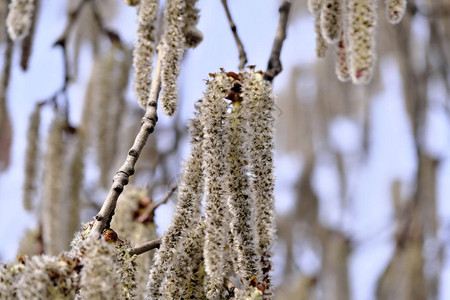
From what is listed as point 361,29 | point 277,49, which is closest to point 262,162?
point 361,29

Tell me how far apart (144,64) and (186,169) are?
260mm

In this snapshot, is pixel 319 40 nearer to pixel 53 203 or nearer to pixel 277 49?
pixel 277 49

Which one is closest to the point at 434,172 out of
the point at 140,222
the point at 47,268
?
the point at 140,222

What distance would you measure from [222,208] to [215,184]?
0.11 ft

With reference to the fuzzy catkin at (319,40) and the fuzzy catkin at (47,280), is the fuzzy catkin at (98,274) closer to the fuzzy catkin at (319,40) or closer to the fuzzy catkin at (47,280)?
the fuzzy catkin at (47,280)

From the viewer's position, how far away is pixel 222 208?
2.96 feet

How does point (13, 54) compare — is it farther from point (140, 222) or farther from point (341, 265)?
point (341, 265)

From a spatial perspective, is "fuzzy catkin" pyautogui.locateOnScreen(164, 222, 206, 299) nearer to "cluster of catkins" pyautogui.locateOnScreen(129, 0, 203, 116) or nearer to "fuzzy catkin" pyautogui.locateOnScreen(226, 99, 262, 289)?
"fuzzy catkin" pyautogui.locateOnScreen(226, 99, 262, 289)

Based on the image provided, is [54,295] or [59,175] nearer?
[54,295]

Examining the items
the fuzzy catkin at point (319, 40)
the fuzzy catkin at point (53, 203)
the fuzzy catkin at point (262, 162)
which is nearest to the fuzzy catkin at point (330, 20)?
the fuzzy catkin at point (319, 40)

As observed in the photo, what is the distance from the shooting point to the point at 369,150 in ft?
10.4

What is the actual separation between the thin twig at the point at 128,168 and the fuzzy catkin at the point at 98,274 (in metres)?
0.03

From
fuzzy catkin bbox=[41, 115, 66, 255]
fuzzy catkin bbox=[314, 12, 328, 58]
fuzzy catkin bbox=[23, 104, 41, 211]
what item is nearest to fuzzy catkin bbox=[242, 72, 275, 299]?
fuzzy catkin bbox=[314, 12, 328, 58]

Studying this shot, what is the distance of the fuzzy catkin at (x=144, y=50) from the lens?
1120mm
